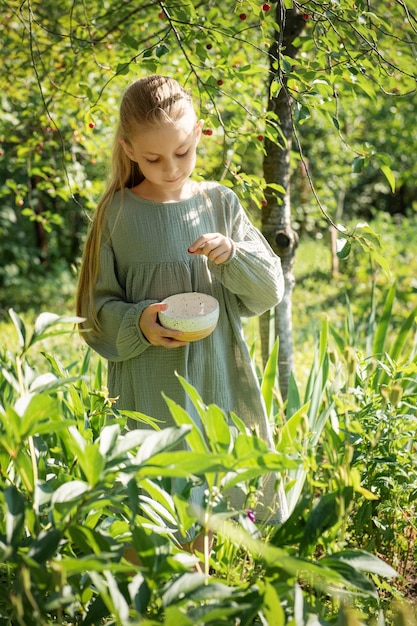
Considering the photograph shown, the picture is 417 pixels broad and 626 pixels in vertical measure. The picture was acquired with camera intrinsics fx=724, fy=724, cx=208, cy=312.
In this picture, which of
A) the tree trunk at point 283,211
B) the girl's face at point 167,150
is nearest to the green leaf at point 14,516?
the girl's face at point 167,150

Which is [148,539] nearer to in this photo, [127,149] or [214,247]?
[214,247]

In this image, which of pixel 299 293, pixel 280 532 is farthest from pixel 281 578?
pixel 299 293

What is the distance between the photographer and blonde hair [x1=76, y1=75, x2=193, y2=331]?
187 cm

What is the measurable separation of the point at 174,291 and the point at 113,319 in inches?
7.3

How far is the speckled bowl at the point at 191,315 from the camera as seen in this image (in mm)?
1817

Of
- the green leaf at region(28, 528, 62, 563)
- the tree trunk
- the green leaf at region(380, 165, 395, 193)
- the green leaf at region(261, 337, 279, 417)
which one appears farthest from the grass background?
the green leaf at region(28, 528, 62, 563)

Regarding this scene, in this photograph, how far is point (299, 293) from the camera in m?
7.22

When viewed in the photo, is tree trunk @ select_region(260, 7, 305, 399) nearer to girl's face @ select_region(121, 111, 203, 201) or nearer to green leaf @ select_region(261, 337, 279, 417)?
green leaf @ select_region(261, 337, 279, 417)

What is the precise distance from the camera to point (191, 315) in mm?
1842

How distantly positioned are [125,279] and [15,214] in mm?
5726

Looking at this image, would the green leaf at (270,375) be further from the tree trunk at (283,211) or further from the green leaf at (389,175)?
the green leaf at (389,175)

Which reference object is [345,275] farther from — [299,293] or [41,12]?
[41,12]

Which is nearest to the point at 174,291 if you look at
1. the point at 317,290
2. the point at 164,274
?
the point at 164,274

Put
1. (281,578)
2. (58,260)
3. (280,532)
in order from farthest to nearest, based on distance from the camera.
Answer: (58,260)
(280,532)
(281,578)
